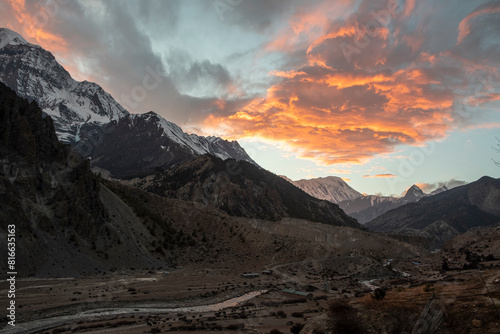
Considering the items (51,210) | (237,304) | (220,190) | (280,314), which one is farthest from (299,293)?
(220,190)

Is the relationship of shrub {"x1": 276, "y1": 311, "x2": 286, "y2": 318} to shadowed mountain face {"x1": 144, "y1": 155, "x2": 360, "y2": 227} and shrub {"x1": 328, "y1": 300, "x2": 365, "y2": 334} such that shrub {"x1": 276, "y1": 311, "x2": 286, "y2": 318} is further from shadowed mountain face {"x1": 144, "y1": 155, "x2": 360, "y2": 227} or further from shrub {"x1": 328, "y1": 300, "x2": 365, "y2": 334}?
shadowed mountain face {"x1": 144, "y1": 155, "x2": 360, "y2": 227}

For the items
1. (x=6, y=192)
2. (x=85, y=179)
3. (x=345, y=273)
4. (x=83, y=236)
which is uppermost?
(x=85, y=179)

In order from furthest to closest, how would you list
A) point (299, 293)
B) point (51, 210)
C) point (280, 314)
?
point (51, 210), point (299, 293), point (280, 314)

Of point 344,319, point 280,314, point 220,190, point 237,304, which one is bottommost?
point 237,304

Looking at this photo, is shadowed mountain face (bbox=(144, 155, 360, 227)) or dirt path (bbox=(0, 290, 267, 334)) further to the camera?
shadowed mountain face (bbox=(144, 155, 360, 227))

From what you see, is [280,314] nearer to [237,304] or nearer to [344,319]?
[237,304]

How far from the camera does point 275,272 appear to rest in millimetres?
71500

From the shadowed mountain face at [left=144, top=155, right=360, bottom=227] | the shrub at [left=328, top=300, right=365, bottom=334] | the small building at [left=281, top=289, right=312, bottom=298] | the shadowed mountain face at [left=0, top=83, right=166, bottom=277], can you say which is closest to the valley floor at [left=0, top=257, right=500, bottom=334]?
the shrub at [left=328, top=300, right=365, bottom=334]

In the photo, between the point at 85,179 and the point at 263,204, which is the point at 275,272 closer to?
the point at 85,179

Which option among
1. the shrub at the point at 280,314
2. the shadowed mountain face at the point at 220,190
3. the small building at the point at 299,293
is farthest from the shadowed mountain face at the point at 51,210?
the shadowed mountain face at the point at 220,190

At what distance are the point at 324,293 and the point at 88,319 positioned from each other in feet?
120

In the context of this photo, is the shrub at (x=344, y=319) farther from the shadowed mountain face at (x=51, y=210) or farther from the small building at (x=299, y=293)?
the shadowed mountain face at (x=51, y=210)

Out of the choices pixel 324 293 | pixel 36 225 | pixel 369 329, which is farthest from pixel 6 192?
pixel 369 329

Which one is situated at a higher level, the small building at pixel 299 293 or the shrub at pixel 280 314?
the shrub at pixel 280 314
